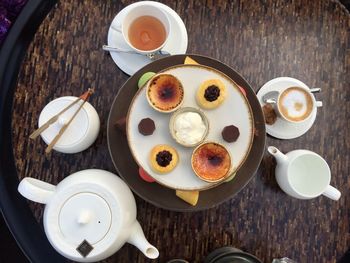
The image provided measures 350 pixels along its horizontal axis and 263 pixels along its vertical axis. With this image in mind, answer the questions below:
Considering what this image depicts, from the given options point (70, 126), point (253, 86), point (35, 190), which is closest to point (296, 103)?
point (253, 86)

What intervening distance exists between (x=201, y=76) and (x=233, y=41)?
19 centimetres

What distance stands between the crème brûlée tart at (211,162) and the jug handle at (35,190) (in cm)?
34

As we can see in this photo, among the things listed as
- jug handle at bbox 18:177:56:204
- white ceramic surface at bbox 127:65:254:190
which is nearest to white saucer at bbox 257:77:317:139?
white ceramic surface at bbox 127:65:254:190

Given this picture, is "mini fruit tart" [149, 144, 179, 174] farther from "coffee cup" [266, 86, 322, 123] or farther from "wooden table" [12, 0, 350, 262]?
"coffee cup" [266, 86, 322, 123]

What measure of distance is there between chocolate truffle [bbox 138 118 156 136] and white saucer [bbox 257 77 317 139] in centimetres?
32

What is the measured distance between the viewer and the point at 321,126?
116 cm

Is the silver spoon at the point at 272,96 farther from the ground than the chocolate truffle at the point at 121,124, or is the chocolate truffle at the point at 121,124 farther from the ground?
the silver spoon at the point at 272,96

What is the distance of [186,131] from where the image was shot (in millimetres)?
1017

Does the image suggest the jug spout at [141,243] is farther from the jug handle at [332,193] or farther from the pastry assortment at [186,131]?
the jug handle at [332,193]

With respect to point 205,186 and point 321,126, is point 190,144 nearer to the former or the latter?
point 205,186

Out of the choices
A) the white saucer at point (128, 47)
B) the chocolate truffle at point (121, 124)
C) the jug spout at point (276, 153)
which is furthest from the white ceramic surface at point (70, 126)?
the jug spout at point (276, 153)

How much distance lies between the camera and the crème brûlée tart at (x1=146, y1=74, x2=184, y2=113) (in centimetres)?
102

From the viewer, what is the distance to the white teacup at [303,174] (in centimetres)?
107

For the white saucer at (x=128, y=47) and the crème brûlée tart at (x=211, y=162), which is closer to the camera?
the crème brûlée tart at (x=211, y=162)
